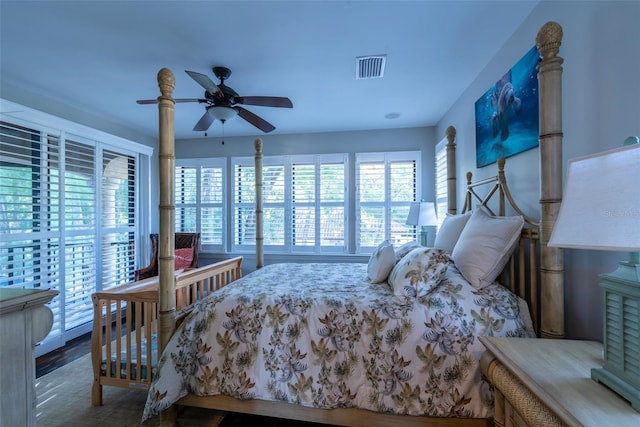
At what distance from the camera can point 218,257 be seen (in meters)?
4.66

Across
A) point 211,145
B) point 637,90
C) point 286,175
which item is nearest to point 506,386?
point 637,90

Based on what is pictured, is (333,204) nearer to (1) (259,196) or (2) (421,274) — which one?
(1) (259,196)

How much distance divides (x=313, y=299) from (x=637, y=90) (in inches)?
69.2

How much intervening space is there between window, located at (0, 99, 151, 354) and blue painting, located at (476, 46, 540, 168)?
13.9 ft

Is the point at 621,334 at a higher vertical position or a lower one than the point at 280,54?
lower

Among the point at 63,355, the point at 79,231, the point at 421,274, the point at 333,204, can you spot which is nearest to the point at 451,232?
the point at 421,274

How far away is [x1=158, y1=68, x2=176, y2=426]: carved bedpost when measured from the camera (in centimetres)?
173

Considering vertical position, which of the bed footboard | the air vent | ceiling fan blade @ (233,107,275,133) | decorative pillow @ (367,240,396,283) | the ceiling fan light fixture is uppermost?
the air vent

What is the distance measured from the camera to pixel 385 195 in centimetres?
420

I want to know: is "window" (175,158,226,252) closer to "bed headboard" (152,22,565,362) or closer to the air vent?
the air vent

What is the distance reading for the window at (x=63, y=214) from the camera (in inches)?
107

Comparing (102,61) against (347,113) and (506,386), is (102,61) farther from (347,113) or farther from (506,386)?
(506,386)

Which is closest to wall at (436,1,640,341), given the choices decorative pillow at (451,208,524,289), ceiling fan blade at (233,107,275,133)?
decorative pillow at (451,208,524,289)

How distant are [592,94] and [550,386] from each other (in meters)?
1.35
